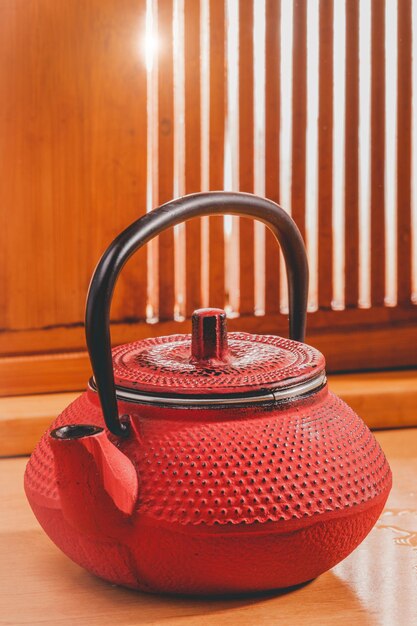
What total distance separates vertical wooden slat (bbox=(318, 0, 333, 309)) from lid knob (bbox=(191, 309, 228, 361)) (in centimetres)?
84

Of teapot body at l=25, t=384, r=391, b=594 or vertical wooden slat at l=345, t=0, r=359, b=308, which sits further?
vertical wooden slat at l=345, t=0, r=359, b=308

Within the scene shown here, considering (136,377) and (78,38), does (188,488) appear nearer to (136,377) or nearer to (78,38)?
(136,377)

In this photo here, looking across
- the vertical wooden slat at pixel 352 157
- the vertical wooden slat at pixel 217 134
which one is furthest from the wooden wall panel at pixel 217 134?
the vertical wooden slat at pixel 352 157

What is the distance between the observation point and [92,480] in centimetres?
92

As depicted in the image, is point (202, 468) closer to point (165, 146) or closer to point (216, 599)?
point (216, 599)

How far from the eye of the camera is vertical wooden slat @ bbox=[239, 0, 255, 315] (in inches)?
70.2

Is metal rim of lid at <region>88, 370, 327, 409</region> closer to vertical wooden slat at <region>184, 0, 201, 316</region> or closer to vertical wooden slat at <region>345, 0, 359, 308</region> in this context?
vertical wooden slat at <region>184, 0, 201, 316</region>

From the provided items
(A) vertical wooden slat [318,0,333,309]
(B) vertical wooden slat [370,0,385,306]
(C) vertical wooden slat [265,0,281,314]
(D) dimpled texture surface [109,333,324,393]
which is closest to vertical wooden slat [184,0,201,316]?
(C) vertical wooden slat [265,0,281,314]

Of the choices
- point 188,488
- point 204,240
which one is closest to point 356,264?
point 204,240

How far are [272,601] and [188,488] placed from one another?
0.64 feet

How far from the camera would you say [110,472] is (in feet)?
3.04

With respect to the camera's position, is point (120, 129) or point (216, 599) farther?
point (120, 129)

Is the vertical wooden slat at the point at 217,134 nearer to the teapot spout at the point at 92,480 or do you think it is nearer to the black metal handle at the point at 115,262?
the black metal handle at the point at 115,262

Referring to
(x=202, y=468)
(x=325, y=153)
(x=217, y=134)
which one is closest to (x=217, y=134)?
(x=217, y=134)
